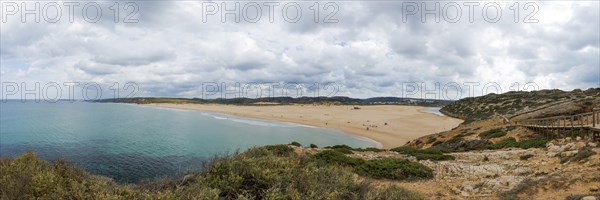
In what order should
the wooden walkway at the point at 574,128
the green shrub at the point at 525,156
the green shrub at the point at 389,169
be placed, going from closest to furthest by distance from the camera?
the green shrub at the point at 389,169 < the green shrub at the point at 525,156 < the wooden walkway at the point at 574,128

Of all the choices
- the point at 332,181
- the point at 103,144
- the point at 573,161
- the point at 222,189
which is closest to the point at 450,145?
the point at 573,161

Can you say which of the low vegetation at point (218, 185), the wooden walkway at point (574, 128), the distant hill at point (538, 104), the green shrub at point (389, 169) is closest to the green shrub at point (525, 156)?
the wooden walkway at point (574, 128)

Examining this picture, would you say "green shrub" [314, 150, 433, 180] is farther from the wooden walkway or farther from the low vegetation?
the wooden walkway

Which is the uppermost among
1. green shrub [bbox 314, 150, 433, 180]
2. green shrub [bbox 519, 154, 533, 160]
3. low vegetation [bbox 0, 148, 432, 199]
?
low vegetation [bbox 0, 148, 432, 199]

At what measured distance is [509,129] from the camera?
25516mm

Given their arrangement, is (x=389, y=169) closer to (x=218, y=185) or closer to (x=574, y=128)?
(x=218, y=185)

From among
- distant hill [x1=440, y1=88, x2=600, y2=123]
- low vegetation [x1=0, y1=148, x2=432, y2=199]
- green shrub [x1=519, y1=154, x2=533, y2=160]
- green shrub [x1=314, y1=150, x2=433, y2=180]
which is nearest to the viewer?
low vegetation [x1=0, y1=148, x2=432, y2=199]

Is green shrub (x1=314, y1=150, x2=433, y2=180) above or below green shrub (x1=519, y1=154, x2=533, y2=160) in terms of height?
below

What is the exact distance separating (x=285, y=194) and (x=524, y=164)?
11.0m

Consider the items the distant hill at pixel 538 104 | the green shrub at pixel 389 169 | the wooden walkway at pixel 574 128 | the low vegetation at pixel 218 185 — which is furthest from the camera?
the distant hill at pixel 538 104

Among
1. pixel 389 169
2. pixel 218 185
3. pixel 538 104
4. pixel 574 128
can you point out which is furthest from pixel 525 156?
pixel 538 104

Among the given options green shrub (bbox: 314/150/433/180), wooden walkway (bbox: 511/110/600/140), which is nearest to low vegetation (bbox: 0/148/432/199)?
green shrub (bbox: 314/150/433/180)

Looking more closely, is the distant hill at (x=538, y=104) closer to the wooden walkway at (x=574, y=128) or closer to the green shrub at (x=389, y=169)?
the wooden walkway at (x=574, y=128)

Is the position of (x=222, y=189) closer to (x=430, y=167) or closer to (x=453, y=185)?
(x=453, y=185)
